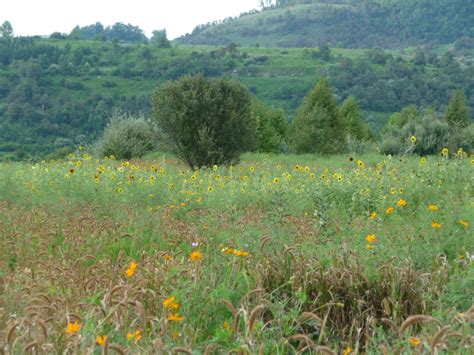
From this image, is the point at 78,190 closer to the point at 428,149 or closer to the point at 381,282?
the point at 381,282

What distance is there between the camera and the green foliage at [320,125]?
27.3 metres

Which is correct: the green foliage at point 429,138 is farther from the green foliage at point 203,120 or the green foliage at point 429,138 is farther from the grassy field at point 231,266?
the grassy field at point 231,266

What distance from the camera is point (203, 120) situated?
18.3 metres

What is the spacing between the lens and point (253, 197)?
8562 millimetres

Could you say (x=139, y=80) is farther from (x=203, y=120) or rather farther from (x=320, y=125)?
(x=203, y=120)

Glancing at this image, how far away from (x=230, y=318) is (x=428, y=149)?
21938 millimetres

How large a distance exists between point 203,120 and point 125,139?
212 inches

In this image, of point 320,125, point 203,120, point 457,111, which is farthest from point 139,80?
point 203,120

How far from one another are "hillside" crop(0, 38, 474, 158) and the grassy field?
48.3 m

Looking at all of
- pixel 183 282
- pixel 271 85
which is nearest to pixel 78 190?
pixel 183 282

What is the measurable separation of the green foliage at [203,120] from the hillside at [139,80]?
125ft

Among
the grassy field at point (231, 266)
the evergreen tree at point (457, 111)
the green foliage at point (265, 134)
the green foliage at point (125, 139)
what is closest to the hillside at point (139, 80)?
the green foliage at point (265, 134)

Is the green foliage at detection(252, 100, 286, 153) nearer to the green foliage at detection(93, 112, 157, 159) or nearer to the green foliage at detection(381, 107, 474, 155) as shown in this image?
the green foliage at detection(381, 107, 474, 155)

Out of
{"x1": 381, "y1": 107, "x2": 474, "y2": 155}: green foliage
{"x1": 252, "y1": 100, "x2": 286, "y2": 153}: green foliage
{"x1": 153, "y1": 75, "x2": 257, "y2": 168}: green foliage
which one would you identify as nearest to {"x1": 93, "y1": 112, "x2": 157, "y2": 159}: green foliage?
{"x1": 153, "y1": 75, "x2": 257, "y2": 168}: green foliage
